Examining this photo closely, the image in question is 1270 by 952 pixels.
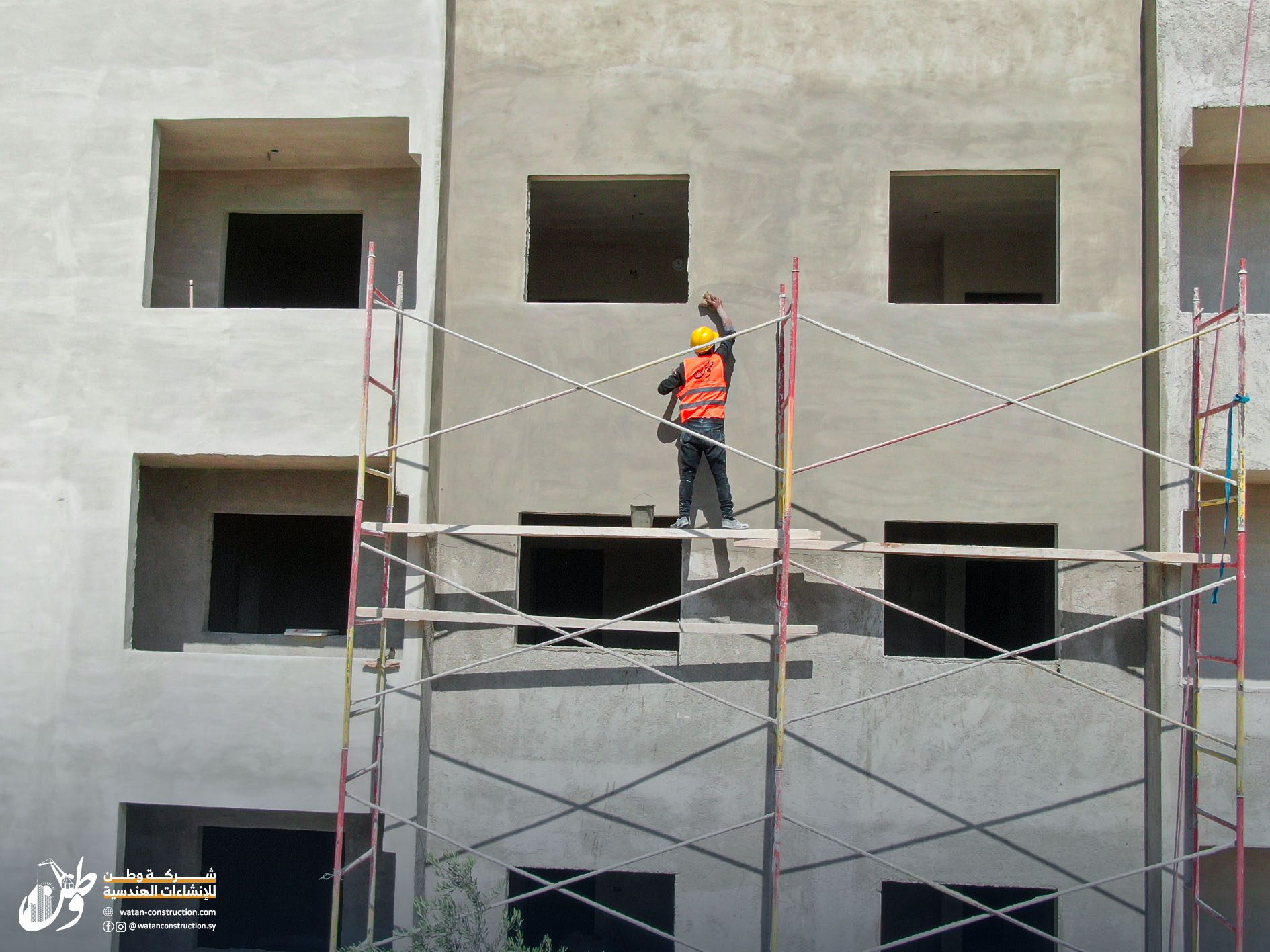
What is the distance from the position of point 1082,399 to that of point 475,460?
4923 millimetres

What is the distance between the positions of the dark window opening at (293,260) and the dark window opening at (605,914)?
24.8 ft

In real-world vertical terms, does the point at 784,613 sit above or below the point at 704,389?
below

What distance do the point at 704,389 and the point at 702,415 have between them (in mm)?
203

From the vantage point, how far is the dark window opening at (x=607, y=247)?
35.1ft

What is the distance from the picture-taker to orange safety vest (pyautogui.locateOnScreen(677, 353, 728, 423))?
8.07 meters

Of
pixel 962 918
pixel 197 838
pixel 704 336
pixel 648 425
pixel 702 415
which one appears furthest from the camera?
pixel 962 918

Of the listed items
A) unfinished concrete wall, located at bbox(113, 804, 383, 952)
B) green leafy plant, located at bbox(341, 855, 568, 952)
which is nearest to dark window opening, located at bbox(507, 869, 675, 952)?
unfinished concrete wall, located at bbox(113, 804, 383, 952)

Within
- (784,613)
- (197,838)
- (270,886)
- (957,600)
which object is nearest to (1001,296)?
(957,600)

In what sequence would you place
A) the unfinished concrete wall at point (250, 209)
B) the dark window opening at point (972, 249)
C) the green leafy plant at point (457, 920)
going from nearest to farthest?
the green leafy plant at point (457, 920)
the unfinished concrete wall at point (250, 209)
the dark window opening at point (972, 249)

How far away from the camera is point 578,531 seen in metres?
7.77

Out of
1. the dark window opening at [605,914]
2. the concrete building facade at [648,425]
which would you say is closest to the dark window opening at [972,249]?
the concrete building facade at [648,425]

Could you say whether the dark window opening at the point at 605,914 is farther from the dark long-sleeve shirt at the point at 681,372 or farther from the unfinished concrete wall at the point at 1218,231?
the unfinished concrete wall at the point at 1218,231

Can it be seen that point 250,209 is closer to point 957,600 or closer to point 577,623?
point 577,623

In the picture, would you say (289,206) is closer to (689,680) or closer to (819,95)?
(819,95)
